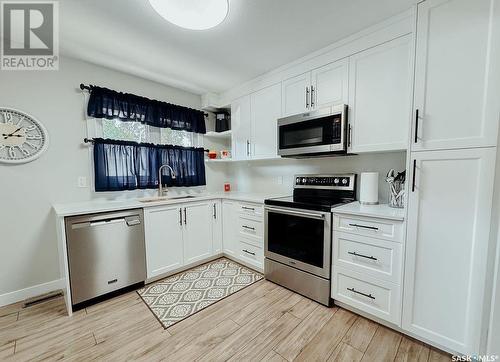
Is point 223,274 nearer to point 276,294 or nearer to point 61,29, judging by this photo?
point 276,294

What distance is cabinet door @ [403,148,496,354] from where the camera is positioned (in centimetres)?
127

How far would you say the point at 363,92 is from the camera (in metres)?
1.89

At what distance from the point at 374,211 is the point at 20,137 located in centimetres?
330

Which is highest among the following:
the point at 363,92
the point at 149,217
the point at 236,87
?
the point at 236,87

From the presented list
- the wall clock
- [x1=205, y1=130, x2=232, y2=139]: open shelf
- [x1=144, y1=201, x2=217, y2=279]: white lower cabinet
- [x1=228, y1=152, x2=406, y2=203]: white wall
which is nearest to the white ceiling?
the wall clock

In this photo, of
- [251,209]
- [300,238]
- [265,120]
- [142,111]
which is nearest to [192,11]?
[265,120]

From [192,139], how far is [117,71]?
1.23m

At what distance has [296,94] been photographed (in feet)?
7.78

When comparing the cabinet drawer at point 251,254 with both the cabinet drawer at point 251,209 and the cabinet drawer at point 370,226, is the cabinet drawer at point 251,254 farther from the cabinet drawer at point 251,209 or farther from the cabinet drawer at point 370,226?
the cabinet drawer at point 370,226

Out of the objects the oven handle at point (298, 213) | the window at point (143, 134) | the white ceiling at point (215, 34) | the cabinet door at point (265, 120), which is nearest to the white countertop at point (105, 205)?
the oven handle at point (298, 213)

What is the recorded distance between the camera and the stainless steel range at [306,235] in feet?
6.31

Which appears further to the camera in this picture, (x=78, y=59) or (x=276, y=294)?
(x=78, y=59)

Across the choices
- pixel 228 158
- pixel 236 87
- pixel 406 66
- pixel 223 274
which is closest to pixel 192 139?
pixel 228 158

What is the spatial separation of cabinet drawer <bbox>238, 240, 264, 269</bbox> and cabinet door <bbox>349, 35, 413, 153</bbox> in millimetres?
1556
